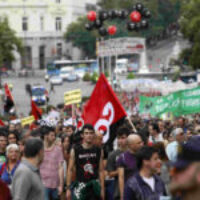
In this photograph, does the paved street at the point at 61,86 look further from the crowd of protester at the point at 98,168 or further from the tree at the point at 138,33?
the crowd of protester at the point at 98,168

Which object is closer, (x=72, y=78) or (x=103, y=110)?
(x=103, y=110)

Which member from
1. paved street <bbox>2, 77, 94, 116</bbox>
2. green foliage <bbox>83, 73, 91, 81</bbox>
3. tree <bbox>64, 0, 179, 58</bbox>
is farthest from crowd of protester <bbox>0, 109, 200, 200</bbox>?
tree <bbox>64, 0, 179, 58</bbox>

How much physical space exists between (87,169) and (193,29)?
110 ft

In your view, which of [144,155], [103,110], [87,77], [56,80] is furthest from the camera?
[87,77]

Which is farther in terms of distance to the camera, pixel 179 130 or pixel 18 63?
pixel 18 63

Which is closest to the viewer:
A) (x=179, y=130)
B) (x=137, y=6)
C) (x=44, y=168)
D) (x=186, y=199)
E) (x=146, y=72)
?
(x=186, y=199)

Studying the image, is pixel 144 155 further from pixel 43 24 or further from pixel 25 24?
pixel 25 24

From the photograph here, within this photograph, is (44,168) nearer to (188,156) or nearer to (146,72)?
(188,156)

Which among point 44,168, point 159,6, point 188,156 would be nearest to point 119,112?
point 44,168

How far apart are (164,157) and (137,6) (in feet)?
95.1

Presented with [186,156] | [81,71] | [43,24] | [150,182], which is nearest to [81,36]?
[81,71]

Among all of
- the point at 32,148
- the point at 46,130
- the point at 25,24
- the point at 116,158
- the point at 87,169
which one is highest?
the point at 32,148

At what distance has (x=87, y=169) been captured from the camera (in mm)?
7820

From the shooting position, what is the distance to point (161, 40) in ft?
293
